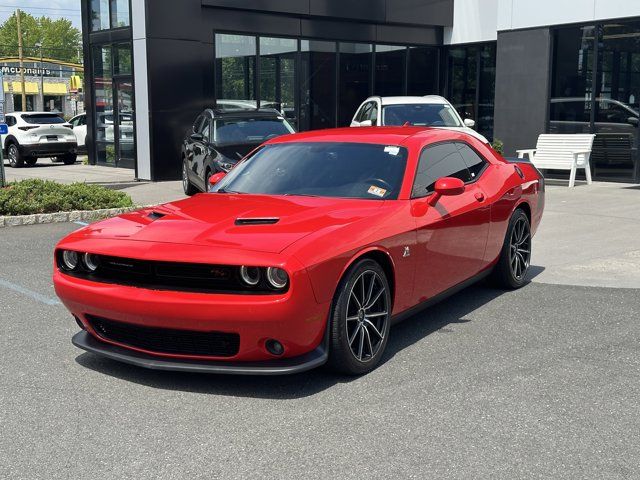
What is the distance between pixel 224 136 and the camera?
44.7 ft

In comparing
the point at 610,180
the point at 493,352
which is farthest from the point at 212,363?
the point at 610,180

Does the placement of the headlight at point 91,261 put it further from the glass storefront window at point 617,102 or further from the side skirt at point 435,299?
the glass storefront window at point 617,102

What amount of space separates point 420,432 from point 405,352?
52.7 inches

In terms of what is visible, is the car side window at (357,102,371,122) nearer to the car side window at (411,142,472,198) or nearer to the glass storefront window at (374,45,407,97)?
the glass storefront window at (374,45,407,97)

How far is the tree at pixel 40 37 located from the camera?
380 feet

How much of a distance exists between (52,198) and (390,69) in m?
13.2

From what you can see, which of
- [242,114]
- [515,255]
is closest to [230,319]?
[515,255]

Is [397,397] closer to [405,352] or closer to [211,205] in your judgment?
[405,352]

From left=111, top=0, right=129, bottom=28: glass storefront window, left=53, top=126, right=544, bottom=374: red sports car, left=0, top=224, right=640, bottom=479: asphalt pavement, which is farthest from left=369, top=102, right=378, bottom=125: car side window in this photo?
left=0, top=224, right=640, bottom=479: asphalt pavement

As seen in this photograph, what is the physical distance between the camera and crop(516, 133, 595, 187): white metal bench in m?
15.9

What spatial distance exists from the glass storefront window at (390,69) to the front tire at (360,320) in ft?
59.3

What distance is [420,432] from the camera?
3.94 m

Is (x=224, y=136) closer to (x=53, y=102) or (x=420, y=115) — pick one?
(x=420, y=115)

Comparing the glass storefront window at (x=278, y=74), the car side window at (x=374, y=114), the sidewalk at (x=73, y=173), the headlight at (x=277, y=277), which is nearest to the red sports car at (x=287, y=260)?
the headlight at (x=277, y=277)
